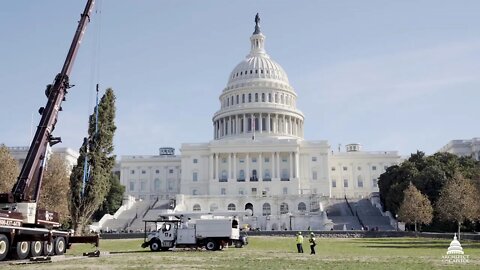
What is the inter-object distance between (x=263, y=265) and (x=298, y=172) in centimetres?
10145

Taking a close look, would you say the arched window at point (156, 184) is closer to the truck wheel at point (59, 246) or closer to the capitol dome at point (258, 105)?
the capitol dome at point (258, 105)

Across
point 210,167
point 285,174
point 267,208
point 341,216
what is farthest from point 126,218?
point 285,174

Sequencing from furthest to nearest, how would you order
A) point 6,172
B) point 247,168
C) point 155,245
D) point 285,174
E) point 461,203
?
point 247,168, point 285,174, point 6,172, point 461,203, point 155,245

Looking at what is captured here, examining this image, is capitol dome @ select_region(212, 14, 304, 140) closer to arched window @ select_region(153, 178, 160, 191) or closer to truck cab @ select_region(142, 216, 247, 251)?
arched window @ select_region(153, 178, 160, 191)

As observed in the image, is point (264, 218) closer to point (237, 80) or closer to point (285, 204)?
point (285, 204)

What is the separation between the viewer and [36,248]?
2877 centimetres

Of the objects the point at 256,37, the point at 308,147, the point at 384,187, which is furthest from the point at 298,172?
the point at 256,37

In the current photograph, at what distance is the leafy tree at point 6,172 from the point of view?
54469 mm

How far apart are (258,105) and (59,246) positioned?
353 ft

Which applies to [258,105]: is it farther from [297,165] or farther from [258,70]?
[297,165]

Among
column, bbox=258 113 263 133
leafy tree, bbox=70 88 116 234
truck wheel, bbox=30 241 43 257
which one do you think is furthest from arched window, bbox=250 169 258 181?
truck wheel, bbox=30 241 43 257

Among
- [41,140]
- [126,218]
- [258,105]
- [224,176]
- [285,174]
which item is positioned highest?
[258,105]

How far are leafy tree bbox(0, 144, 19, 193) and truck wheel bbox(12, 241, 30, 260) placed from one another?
28443mm

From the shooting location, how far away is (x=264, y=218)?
93.1 meters
